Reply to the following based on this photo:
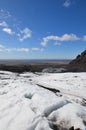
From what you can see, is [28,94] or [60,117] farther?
[28,94]

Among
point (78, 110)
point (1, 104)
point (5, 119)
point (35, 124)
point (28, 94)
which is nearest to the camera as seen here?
point (35, 124)

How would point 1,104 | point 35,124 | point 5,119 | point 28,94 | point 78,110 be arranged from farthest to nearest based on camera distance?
1. point 28,94
2. point 1,104
3. point 78,110
4. point 5,119
5. point 35,124

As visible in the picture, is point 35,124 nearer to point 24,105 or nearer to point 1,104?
point 24,105

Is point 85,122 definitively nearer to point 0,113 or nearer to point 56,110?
point 56,110

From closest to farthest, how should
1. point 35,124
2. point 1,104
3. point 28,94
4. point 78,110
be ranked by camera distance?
point 35,124 < point 78,110 < point 1,104 < point 28,94

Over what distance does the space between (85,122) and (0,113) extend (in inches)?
143

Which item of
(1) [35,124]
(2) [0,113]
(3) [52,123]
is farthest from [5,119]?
(3) [52,123]

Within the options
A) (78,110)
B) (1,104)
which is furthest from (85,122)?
(1,104)

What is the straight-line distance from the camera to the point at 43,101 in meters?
7.96

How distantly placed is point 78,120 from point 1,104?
4.24 m

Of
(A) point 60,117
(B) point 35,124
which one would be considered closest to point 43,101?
(A) point 60,117

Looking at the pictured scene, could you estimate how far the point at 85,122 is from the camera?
19.9 ft

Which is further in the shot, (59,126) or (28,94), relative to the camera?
(28,94)

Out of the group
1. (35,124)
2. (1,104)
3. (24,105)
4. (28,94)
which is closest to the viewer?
(35,124)
